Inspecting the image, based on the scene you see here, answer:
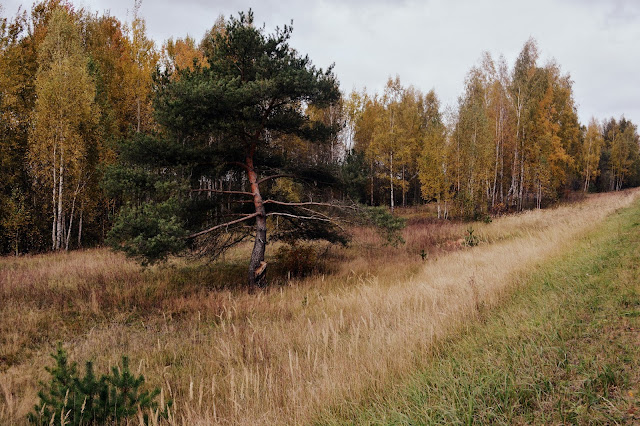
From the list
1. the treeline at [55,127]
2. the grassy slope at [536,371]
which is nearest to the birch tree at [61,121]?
the treeline at [55,127]

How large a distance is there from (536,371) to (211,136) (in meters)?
10.0

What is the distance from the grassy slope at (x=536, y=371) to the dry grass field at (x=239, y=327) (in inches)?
10.5

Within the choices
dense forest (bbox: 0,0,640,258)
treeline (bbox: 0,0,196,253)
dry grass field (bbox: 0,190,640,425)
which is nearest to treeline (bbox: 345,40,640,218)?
dense forest (bbox: 0,0,640,258)

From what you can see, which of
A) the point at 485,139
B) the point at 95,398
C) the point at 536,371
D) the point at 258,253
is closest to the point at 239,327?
the point at 95,398

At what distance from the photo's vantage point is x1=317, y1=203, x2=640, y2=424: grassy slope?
1903mm

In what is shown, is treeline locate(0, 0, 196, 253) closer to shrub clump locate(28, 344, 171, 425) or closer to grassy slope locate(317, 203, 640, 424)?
shrub clump locate(28, 344, 171, 425)

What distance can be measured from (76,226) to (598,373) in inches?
934

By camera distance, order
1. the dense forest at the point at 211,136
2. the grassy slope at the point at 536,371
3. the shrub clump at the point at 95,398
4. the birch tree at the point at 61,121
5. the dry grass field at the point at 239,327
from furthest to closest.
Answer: the birch tree at the point at 61,121, the dense forest at the point at 211,136, the dry grass field at the point at 239,327, the shrub clump at the point at 95,398, the grassy slope at the point at 536,371

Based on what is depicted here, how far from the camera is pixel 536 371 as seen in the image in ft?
7.62

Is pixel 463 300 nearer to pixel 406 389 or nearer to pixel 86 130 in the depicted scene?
pixel 406 389

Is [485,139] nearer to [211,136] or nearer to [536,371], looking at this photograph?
[211,136]

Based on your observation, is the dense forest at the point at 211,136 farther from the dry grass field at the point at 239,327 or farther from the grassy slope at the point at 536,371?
the grassy slope at the point at 536,371

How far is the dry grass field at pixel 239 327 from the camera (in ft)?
9.27

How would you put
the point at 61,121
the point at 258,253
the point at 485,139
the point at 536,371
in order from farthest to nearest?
the point at 485,139
the point at 61,121
the point at 258,253
the point at 536,371
